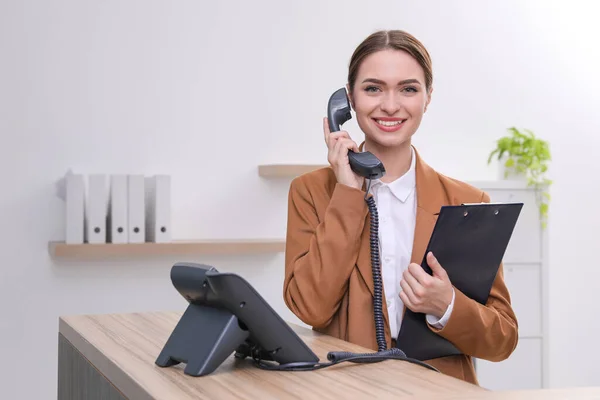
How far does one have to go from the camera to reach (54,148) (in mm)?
3867

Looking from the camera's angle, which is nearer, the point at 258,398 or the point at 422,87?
the point at 258,398

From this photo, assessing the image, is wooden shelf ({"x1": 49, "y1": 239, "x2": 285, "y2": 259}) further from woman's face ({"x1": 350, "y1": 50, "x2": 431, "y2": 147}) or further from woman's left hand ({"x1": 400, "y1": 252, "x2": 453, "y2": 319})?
woman's left hand ({"x1": 400, "y1": 252, "x2": 453, "y2": 319})

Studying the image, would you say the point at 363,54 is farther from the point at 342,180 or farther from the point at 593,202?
the point at 593,202

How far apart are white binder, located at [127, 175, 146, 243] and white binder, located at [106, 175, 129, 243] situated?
0.02 m

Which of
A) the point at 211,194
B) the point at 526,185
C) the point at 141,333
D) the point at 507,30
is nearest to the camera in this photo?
the point at 141,333

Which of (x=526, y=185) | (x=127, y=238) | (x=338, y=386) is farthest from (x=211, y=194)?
(x=338, y=386)

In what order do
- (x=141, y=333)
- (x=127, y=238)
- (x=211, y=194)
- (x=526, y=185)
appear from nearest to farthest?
(x=141, y=333) → (x=127, y=238) → (x=211, y=194) → (x=526, y=185)

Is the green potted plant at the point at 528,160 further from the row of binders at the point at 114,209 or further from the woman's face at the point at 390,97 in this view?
the woman's face at the point at 390,97

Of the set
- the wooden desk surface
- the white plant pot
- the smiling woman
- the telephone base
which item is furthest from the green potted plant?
the telephone base

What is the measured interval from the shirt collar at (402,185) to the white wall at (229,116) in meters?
2.12

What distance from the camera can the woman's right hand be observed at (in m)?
2.02

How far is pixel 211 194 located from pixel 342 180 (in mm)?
2173

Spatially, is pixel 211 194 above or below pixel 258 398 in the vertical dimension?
above

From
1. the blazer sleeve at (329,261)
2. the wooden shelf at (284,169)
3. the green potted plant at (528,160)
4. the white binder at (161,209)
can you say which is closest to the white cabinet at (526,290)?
the green potted plant at (528,160)
